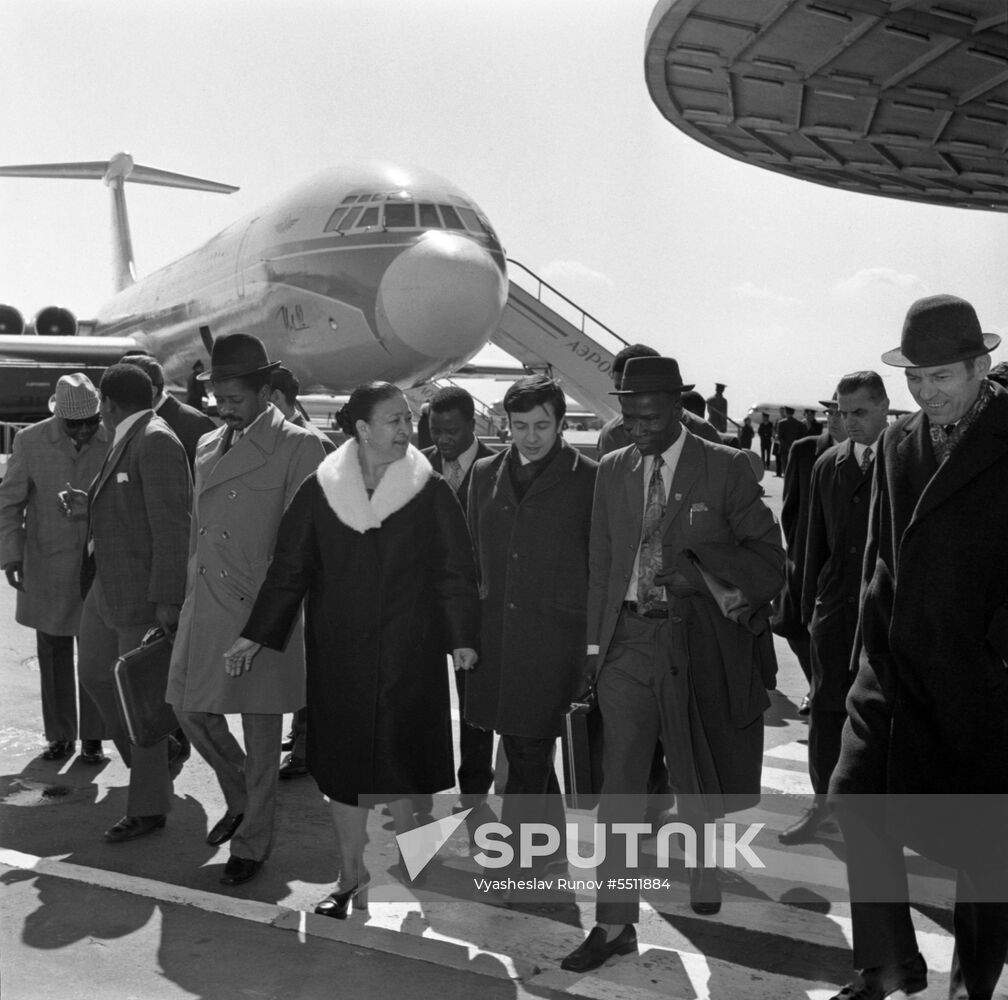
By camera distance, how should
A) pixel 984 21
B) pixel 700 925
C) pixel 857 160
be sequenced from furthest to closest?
pixel 857 160 → pixel 984 21 → pixel 700 925

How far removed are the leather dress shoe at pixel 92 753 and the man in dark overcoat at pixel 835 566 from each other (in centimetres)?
337

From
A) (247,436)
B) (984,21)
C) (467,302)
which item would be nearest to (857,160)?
(984,21)

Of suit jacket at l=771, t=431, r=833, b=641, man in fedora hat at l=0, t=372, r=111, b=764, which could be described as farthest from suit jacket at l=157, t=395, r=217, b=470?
suit jacket at l=771, t=431, r=833, b=641

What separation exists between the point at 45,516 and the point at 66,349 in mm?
18647

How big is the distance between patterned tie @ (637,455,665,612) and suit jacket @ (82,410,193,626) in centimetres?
207

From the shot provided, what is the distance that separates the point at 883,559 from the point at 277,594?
2.08 meters

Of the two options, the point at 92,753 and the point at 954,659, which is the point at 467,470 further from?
the point at 954,659

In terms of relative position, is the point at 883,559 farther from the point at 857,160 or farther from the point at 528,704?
the point at 857,160

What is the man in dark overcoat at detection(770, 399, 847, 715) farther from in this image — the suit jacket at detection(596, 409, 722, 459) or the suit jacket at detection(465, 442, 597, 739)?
the suit jacket at detection(465, 442, 597, 739)

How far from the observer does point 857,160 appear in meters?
31.2

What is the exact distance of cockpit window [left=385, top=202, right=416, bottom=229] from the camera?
18250 millimetres

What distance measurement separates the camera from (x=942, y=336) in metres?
3.75

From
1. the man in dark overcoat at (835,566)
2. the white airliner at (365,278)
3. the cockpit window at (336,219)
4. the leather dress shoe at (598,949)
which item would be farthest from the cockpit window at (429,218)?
the leather dress shoe at (598,949)

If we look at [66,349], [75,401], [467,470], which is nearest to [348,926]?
[467,470]
